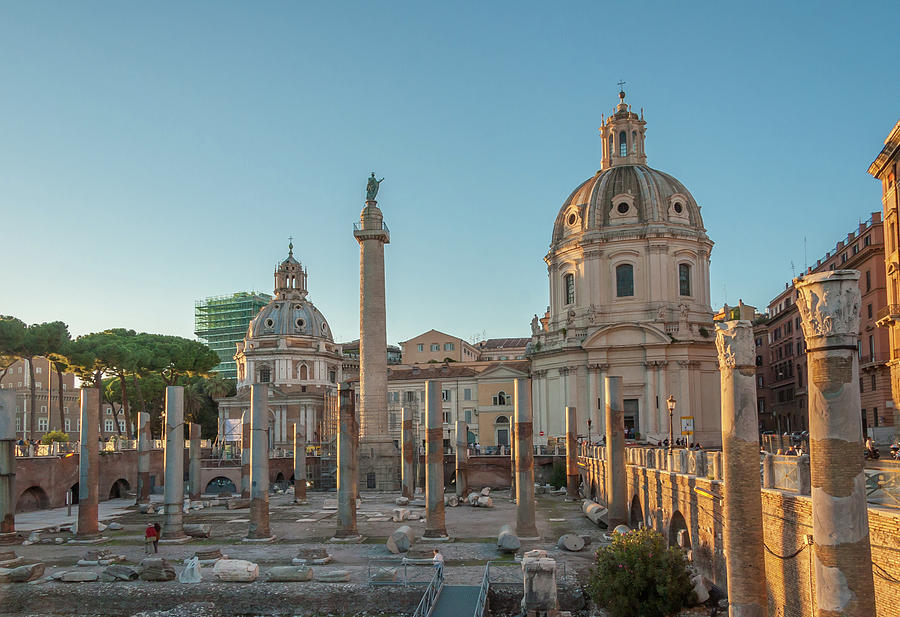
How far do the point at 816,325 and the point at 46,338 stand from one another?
5889 cm

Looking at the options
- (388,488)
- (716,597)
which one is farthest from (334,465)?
(716,597)

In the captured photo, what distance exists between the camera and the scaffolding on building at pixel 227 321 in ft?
458

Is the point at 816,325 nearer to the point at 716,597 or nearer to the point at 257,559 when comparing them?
the point at 716,597

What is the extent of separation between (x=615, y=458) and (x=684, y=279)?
35829 millimetres

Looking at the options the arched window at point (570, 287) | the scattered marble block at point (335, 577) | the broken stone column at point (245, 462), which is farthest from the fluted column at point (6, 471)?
the arched window at point (570, 287)

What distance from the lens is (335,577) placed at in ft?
75.2

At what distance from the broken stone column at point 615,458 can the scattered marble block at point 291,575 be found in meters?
12.7

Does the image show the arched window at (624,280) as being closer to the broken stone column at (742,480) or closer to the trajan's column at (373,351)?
the trajan's column at (373,351)

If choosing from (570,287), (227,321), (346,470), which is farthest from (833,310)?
(227,321)

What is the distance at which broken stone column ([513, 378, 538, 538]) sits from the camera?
3002cm

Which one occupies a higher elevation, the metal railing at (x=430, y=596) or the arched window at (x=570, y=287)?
the arched window at (x=570, y=287)

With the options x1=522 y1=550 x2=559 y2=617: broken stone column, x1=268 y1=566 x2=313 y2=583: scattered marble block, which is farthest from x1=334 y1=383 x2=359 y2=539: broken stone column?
A: x1=522 y1=550 x2=559 y2=617: broken stone column

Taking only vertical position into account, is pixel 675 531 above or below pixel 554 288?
below

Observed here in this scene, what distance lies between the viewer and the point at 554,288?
70.1 metres
